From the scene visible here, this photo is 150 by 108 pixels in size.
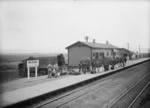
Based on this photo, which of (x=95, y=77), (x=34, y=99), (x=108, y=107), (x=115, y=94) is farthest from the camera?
(x=95, y=77)

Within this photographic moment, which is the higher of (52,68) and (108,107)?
(52,68)

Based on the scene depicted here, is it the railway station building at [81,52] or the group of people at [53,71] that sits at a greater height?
the railway station building at [81,52]

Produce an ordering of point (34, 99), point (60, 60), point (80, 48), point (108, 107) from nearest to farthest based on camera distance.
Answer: point (108, 107), point (34, 99), point (60, 60), point (80, 48)

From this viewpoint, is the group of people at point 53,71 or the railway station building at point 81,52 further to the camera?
the railway station building at point 81,52

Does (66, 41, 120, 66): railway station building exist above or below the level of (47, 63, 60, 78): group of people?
above

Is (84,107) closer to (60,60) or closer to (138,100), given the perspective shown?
(138,100)

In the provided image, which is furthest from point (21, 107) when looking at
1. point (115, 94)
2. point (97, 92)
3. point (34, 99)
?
point (115, 94)

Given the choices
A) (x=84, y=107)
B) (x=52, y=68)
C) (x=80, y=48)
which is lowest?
(x=84, y=107)

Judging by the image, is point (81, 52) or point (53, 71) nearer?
point (53, 71)

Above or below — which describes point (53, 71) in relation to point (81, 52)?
below

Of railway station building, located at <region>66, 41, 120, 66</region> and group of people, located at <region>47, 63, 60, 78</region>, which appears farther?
railway station building, located at <region>66, 41, 120, 66</region>

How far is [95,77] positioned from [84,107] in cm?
739

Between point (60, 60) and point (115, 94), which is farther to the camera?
point (60, 60)

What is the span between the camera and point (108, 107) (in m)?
7.33
